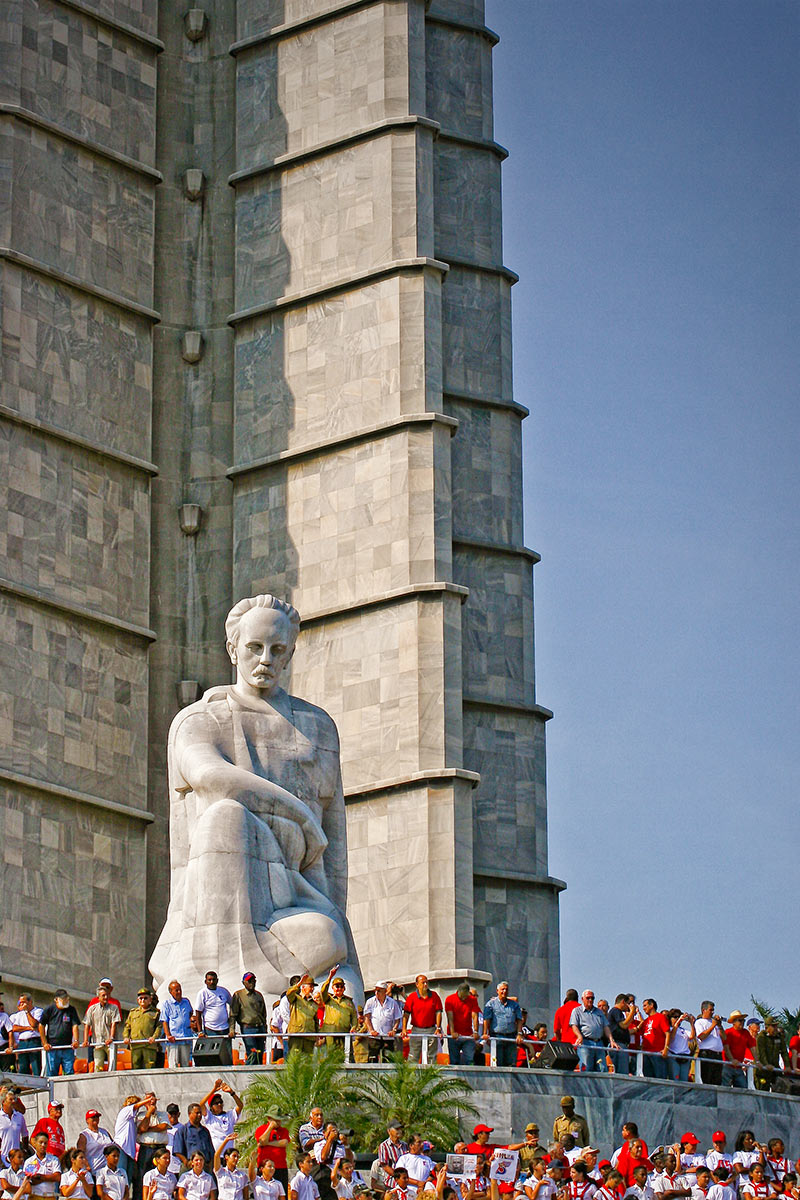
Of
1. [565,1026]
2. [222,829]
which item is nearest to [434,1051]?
[565,1026]

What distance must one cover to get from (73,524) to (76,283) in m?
3.50

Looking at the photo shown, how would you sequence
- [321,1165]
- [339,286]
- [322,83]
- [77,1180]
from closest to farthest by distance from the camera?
[77,1180] → [321,1165] → [339,286] → [322,83]

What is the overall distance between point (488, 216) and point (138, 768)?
33.3 ft

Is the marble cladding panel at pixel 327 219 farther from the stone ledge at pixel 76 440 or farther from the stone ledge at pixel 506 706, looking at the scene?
the stone ledge at pixel 506 706

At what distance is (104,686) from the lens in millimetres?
37188

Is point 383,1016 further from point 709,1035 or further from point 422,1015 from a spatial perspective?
point 709,1035

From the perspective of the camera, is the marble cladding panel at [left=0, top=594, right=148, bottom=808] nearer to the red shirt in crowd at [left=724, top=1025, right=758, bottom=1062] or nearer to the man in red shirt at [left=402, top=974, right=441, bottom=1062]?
the man in red shirt at [left=402, top=974, right=441, bottom=1062]

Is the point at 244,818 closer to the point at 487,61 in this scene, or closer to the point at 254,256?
the point at 254,256

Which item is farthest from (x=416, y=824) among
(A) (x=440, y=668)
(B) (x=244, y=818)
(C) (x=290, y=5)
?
(C) (x=290, y=5)

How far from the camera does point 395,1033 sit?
85.6ft

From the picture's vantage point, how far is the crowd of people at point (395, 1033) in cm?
2572

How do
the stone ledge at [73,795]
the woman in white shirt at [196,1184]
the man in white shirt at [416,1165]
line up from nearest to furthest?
the woman in white shirt at [196,1184]
the man in white shirt at [416,1165]
the stone ledge at [73,795]

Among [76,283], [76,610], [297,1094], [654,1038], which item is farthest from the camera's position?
[76,283]

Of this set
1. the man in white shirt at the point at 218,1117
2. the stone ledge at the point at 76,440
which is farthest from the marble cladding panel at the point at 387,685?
the man in white shirt at the point at 218,1117
